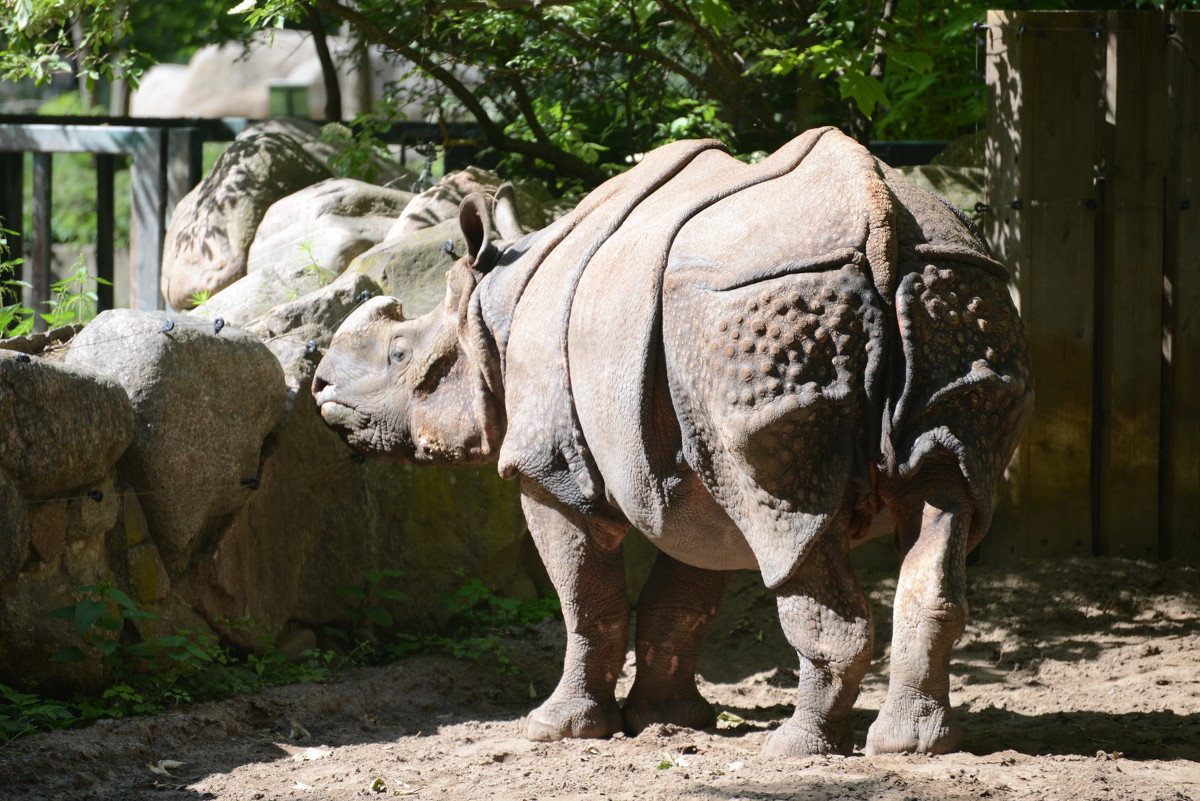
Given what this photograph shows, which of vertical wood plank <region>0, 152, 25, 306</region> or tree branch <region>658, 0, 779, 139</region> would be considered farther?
vertical wood plank <region>0, 152, 25, 306</region>

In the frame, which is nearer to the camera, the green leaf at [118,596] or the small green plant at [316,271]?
the green leaf at [118,596]

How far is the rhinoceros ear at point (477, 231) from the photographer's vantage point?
16.1ft

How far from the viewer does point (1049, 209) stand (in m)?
6.42

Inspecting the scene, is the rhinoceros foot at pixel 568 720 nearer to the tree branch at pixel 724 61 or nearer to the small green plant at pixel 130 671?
the small green plant at pixel 130 671

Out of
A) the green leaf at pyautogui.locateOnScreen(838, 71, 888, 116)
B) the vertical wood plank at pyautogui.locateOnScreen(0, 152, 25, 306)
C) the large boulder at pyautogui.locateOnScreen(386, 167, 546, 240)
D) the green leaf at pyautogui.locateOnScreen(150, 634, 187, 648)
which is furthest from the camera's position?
the vertical wood plank at pyautogui.locateOnScreen(0, 152, 25, 306)

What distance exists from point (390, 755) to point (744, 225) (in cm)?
211

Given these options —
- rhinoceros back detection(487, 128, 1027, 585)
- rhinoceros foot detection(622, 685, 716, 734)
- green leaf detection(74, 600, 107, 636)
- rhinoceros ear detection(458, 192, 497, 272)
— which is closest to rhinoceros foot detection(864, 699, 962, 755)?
rhinoceros back detection(487, 128, 1027, 585)

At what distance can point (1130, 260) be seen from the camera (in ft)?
21.2

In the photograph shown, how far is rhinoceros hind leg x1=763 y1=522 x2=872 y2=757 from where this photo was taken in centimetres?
398

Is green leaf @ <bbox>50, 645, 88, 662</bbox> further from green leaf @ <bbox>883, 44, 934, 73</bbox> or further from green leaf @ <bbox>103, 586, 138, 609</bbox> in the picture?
green leaf @ <bbox>883, 44, 934, 73</bbox>

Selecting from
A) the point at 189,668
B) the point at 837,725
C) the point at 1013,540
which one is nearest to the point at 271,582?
the point at 189,668

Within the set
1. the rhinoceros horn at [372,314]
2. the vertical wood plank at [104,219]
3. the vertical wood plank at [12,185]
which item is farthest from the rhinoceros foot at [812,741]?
the vertical wood plank at [12,185]

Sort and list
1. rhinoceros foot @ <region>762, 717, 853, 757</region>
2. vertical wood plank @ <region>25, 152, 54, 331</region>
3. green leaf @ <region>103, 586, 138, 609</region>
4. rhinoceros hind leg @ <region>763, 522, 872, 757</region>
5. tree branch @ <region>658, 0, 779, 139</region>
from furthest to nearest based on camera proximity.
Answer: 1. vertical wood plank @ <region>25, 152, 54, 331</region>
2. tree branch @ <region>658, 0, 779, 139</region>
3. green leaf @ <region>103, 586, 138, 609</region>
4. rhinoceros foot @ <region>762, 717, 853, 757</region>
5. rhinoceros hind leg @ <region>763, 522, 872, 757</region>

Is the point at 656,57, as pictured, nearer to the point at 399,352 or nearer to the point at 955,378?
the point at 399,352
